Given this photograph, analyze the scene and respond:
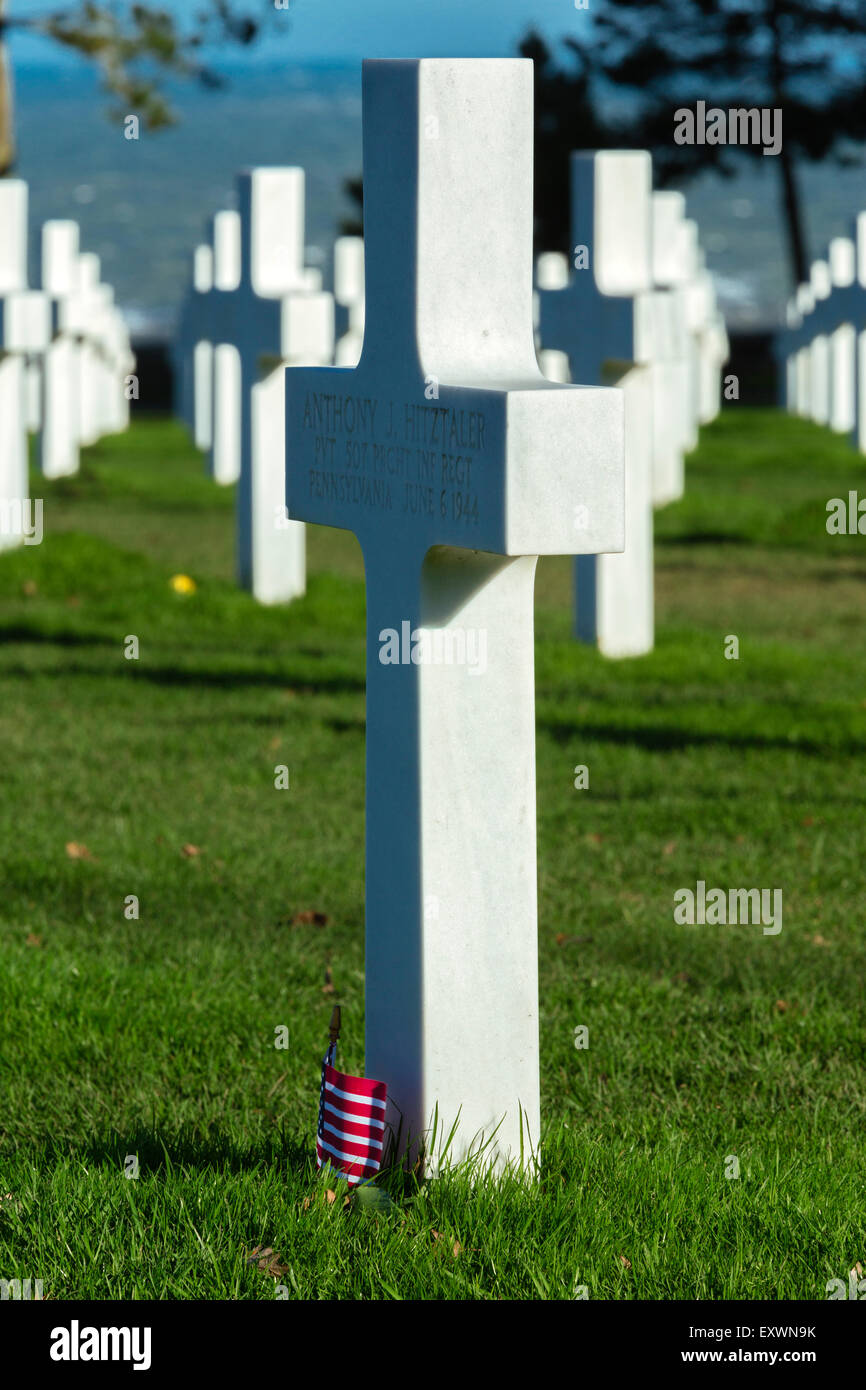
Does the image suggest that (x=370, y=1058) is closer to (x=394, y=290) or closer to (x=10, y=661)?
(x=394, y=290)

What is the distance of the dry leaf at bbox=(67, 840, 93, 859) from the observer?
605 centimetres

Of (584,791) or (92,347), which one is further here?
(92,347)

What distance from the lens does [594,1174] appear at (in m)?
3.54

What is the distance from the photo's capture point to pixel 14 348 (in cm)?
1175

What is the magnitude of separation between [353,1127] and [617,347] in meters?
6.27

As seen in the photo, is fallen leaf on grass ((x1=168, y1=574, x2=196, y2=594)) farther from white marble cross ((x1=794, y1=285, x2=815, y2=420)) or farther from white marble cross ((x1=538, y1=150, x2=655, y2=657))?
white marble cross ((x1=794, y1=285, x2=815, y2=420))

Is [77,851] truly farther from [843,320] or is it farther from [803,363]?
[803,363]

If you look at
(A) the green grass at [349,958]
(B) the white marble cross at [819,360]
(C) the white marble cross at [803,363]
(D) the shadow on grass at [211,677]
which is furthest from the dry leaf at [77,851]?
(C) the white marble cross at [803,363]

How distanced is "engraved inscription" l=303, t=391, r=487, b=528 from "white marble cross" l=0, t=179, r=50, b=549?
826cm

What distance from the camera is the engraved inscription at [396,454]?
321 centimetres

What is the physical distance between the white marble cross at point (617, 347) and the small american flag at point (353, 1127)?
5894 millimetres

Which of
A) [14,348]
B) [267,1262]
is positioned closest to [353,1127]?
[267,1262]

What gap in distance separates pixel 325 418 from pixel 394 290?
400 mm

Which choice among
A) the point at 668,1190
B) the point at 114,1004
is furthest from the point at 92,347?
the point at 668,1190
